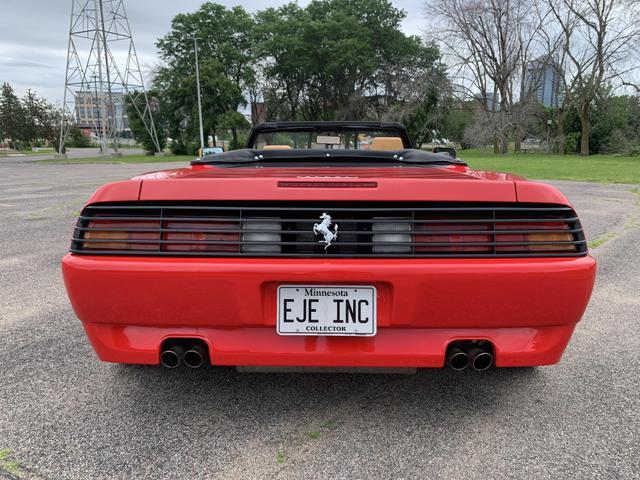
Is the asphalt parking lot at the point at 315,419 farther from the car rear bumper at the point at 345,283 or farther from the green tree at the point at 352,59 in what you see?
the green tree at the point at 352,59

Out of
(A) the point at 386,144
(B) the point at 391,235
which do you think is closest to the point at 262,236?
(B) the point at 391,235

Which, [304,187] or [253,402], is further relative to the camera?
[253,402]

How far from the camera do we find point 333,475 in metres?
1.73

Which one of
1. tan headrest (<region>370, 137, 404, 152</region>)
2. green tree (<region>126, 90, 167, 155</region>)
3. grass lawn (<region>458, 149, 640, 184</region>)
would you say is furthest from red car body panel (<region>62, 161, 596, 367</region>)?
green tree (<region>126, 90, 167, 155</region>)

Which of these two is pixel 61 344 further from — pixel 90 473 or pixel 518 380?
pixel 518 380

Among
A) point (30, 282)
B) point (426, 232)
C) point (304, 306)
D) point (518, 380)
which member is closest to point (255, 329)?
point (304, 306)

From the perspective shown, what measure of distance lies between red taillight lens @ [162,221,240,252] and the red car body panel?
2.5 inches

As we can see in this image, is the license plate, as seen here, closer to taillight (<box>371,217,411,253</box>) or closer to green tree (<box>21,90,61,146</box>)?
taillight (<box>371,217,411,253</box>)

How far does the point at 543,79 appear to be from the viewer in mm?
38188

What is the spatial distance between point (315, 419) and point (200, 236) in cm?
95

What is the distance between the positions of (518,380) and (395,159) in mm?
1411

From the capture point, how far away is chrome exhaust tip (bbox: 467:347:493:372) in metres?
1.86

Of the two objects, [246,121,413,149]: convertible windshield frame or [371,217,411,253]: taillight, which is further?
[246,121,413,149]: convertible windshield frame

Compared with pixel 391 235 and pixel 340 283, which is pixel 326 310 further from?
pixel 391 235
